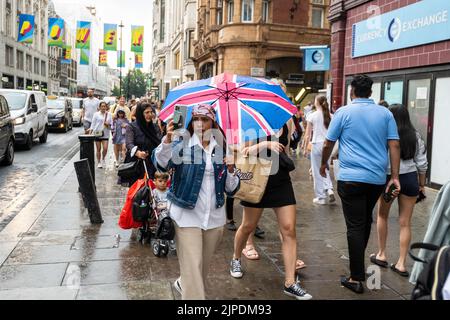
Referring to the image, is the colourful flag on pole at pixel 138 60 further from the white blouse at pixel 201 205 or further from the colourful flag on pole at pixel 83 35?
the white blouse at pixel 201 205

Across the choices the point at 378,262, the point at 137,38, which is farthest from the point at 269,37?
the point at 378,262

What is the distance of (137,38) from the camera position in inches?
1457

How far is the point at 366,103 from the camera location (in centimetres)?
448

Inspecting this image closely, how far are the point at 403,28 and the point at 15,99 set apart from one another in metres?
12.6

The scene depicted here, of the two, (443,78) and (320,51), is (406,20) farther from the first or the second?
(320,51)

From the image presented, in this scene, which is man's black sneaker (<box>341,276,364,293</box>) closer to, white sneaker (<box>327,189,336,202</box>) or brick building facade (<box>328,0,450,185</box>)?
white sneaker (<box>327,189,336,202</box>)

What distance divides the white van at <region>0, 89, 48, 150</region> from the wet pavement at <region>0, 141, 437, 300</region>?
8.38 metres

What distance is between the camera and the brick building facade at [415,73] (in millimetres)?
9578

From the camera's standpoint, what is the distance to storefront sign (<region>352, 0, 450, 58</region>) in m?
9.48

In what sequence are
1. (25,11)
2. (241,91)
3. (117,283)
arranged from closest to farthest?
(241,91) → (117,283) → (25,11)

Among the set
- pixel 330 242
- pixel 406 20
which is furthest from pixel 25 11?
pixel 330 242

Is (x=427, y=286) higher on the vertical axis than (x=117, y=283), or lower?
higher
